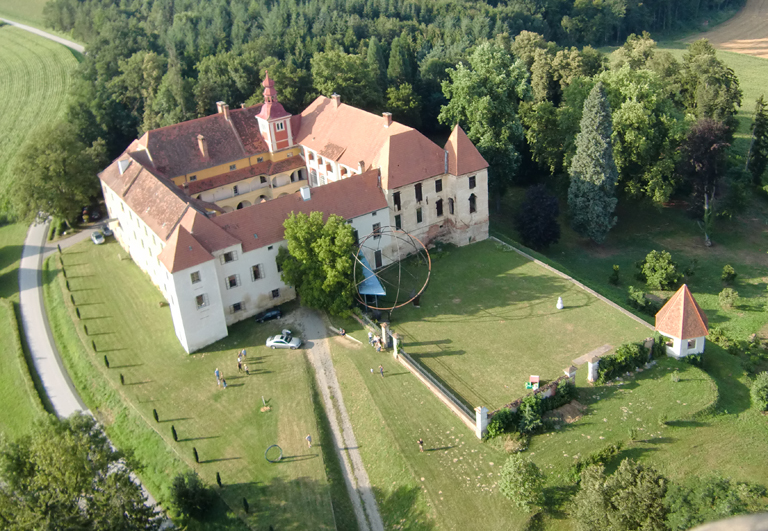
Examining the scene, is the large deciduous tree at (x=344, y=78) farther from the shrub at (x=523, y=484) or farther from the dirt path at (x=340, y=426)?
the shrub at (x=523, y=484)

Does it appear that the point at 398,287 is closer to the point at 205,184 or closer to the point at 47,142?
the point at 205,184

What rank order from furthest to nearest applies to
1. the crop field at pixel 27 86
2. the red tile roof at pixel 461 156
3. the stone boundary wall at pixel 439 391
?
the crop field at pixel 27 86, the red tile roof at pixel 461 156, the stone boundary wall at pixel 439 391

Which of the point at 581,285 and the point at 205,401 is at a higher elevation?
the point at 581,285

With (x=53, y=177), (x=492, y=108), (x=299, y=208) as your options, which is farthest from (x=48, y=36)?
(x=299, y=208)

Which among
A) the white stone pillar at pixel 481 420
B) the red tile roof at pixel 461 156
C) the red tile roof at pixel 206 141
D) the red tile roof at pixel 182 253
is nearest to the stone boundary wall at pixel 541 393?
the white stone pillar at pixel 481 420

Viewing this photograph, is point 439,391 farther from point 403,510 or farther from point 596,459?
point 596,459
